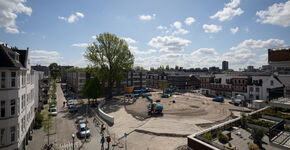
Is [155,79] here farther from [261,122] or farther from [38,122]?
[261,122]

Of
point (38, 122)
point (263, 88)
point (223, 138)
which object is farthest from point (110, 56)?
point (263, 88)

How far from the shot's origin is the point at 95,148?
19250 millimetres

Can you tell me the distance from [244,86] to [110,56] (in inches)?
2004

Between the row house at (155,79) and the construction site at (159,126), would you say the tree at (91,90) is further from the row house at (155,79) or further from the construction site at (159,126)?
the row house at (155,79)

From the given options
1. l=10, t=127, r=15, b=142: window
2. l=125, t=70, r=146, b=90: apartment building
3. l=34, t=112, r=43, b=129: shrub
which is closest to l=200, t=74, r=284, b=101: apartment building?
l=125, t=70, r=146, b=90: apartment building

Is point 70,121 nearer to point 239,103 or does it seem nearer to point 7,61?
point 7,61

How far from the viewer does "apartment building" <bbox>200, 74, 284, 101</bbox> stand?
46750mm

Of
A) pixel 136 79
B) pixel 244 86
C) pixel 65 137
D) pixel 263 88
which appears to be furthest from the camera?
pixel 136 79

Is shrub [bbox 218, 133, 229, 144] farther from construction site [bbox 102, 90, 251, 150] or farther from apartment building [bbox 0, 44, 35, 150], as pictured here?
apartment building [bbox 0, 44, 35, 150]

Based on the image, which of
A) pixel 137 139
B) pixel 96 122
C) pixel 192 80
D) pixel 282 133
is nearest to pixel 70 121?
pixel 96 122

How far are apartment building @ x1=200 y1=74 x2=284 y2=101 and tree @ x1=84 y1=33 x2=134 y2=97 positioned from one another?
39.8 m

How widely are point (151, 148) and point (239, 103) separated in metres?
38.6

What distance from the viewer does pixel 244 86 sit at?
177ft

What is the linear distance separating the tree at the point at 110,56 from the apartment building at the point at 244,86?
131ft
